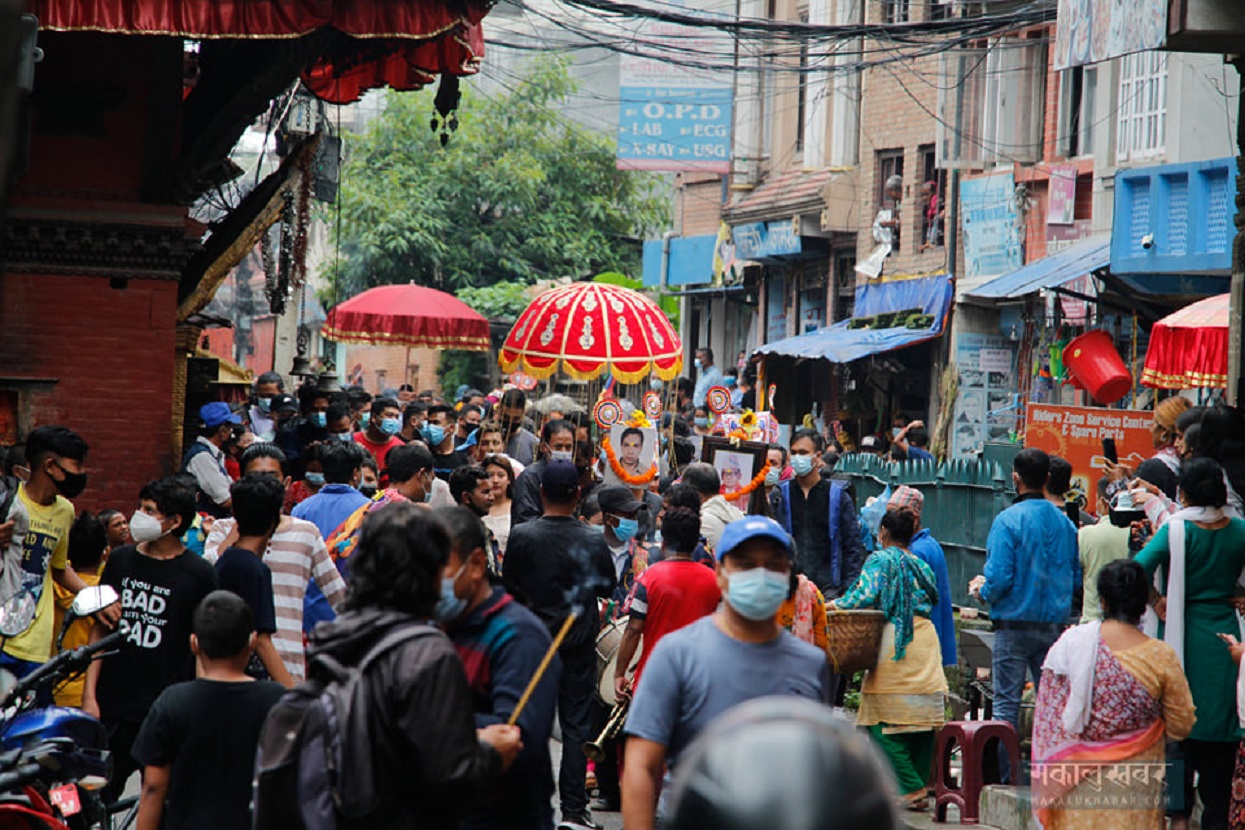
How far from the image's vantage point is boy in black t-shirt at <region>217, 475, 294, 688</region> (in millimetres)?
A: 6773

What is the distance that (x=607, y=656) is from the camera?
908 cm

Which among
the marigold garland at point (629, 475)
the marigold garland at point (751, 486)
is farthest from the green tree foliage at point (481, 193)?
the marigold garland at point (751, 486)

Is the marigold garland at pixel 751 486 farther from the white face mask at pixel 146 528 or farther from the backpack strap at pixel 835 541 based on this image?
the white face mask at pixel 146 528

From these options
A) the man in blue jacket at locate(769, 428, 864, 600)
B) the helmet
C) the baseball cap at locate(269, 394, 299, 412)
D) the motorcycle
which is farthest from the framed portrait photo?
the helmet

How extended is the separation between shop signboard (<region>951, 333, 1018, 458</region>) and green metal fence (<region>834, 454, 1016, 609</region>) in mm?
7336

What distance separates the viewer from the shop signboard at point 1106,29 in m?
9.81

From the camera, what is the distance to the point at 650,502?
11.9m

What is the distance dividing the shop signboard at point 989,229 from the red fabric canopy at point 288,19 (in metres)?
12.2

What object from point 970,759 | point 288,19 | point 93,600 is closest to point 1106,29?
point 970,759

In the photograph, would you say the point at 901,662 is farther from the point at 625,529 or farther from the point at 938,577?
the point at 625,529

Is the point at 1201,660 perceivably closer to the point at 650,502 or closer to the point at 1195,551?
the point at 1195,551

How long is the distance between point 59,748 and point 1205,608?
5145mm

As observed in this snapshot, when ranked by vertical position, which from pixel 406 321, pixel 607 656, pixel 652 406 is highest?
pixel 406 321

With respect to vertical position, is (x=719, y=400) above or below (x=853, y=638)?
above
